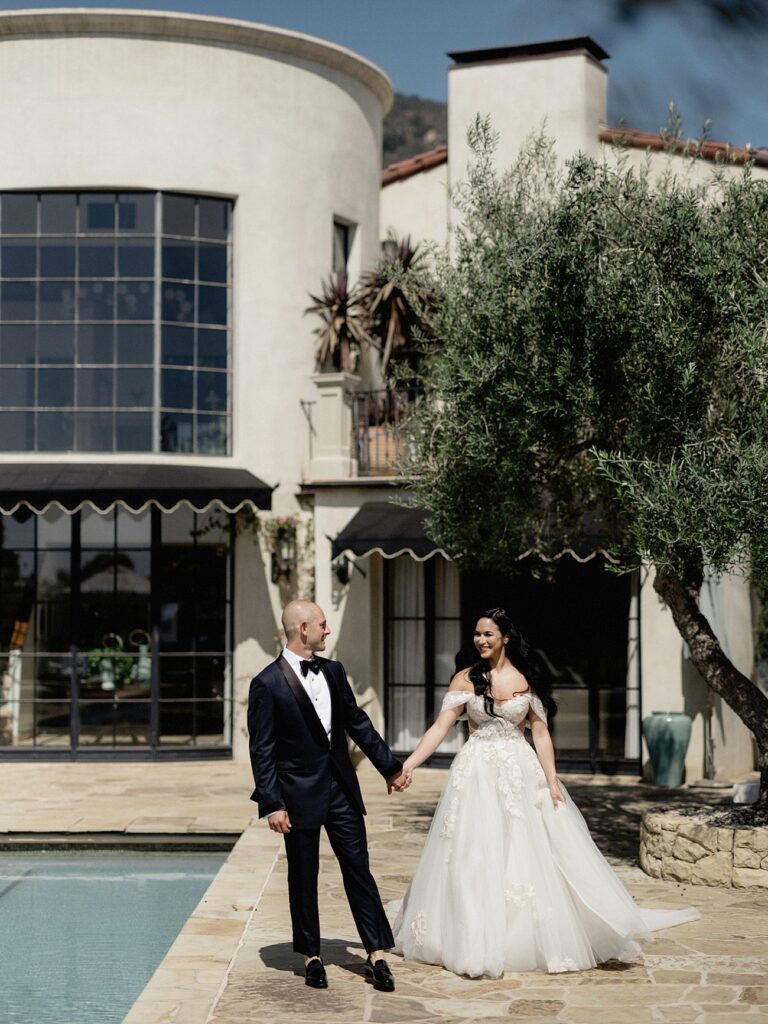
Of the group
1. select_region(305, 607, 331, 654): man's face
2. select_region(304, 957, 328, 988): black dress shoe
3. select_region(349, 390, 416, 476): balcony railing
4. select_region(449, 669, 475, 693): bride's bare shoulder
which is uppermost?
select_region(349, 390, 416, 476): balcony railing

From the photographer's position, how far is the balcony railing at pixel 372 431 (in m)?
17.1

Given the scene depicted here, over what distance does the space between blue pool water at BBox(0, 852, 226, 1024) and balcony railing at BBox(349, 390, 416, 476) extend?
256 inches

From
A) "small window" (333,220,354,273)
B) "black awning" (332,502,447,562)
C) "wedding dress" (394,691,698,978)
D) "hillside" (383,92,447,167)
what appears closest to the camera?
"wedding dress" (394,691,698,978)

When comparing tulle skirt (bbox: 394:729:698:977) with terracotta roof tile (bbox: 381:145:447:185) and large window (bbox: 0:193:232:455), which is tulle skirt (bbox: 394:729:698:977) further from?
terracotta roof tile (bbox: 381:145:447:185)

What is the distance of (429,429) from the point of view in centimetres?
1126

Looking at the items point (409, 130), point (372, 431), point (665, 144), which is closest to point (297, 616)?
point (665, 144)

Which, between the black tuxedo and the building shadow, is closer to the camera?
the black tuxedo

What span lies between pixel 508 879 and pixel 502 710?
94 centimetres

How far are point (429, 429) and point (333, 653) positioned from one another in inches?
248

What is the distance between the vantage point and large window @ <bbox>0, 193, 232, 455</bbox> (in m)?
17.2

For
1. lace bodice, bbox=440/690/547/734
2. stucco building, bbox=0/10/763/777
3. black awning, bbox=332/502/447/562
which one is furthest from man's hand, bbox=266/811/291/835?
stucco building, bbox=0/10/763/777

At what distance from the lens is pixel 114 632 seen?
56.9ft

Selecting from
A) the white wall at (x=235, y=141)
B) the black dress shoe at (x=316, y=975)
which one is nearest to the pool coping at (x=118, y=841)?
the black dress shoe at (x=316, y=975)

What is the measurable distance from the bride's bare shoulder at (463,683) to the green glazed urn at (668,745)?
330 inches
